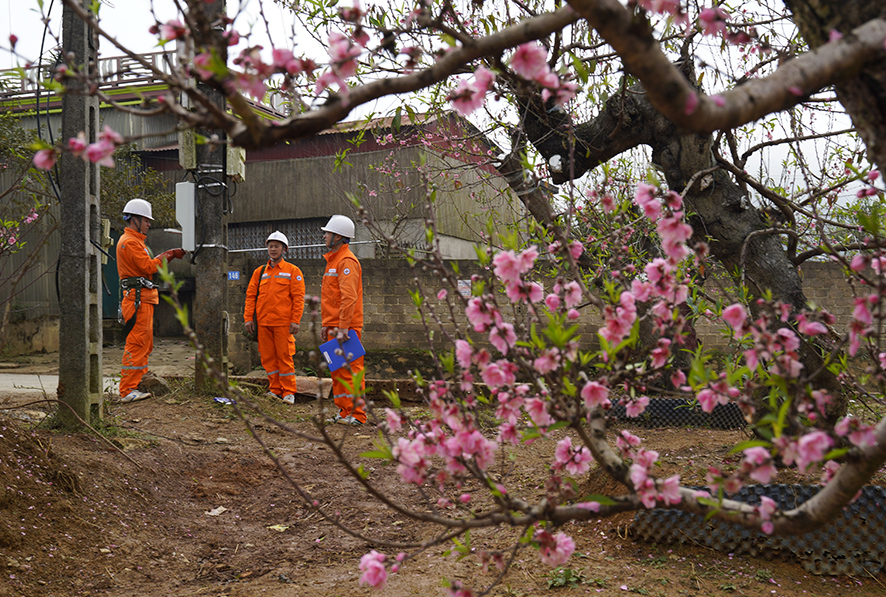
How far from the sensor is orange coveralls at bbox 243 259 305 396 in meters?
7.46

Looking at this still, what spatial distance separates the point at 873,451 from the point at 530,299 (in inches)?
31.9

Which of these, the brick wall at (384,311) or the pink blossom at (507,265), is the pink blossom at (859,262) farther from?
the brick wall at (384,311)

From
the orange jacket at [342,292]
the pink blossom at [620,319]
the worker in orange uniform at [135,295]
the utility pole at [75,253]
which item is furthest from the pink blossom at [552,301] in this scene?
the worker in orange uniform at [135,295]

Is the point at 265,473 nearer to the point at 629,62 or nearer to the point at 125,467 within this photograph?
the point at 125,467

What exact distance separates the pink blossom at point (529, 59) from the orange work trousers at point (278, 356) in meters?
6.49

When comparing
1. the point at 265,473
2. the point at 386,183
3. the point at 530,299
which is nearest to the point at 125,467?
the point at 265,473

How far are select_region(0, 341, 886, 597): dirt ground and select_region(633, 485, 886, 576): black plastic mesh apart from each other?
2.0 inches

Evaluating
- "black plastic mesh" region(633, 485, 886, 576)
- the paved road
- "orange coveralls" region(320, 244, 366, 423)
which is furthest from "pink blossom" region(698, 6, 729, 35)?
the paved road

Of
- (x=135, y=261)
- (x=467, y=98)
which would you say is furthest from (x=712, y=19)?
(x=135, y=261)

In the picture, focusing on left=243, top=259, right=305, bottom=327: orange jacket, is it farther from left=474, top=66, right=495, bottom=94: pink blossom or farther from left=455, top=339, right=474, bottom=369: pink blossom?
left=474, top=66, right=495, bottom=94: pink blossom

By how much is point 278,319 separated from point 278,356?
44 cm

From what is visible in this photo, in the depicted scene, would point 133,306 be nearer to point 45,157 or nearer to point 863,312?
point 45,157

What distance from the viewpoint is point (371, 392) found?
24.5ft

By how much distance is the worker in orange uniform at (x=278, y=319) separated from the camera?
294 inches
